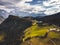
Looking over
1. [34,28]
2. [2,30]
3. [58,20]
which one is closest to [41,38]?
[34,28]

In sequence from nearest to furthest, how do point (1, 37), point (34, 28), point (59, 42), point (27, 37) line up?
point (59, 42)
point (27, 37)
point (34, 28)
point (1, 37)

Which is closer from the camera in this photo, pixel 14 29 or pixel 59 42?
pixel 59 42

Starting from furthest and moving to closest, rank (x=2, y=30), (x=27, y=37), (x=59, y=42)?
(x=2, y=30)
(x=27, y=37)
(x=59, y=42)

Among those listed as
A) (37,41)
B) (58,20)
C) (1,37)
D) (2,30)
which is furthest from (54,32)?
(2,30)

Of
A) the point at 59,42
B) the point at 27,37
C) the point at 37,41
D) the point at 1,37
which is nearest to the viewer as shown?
the point at 59,42

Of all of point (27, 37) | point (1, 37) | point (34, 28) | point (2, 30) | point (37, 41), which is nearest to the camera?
point (37, 41)

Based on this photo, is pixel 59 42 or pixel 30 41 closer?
pixel 59 42

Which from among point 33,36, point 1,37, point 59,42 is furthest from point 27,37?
point 1,37

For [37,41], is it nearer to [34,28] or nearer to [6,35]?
[34,28]

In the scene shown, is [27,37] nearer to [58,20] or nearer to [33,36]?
[33,36]
